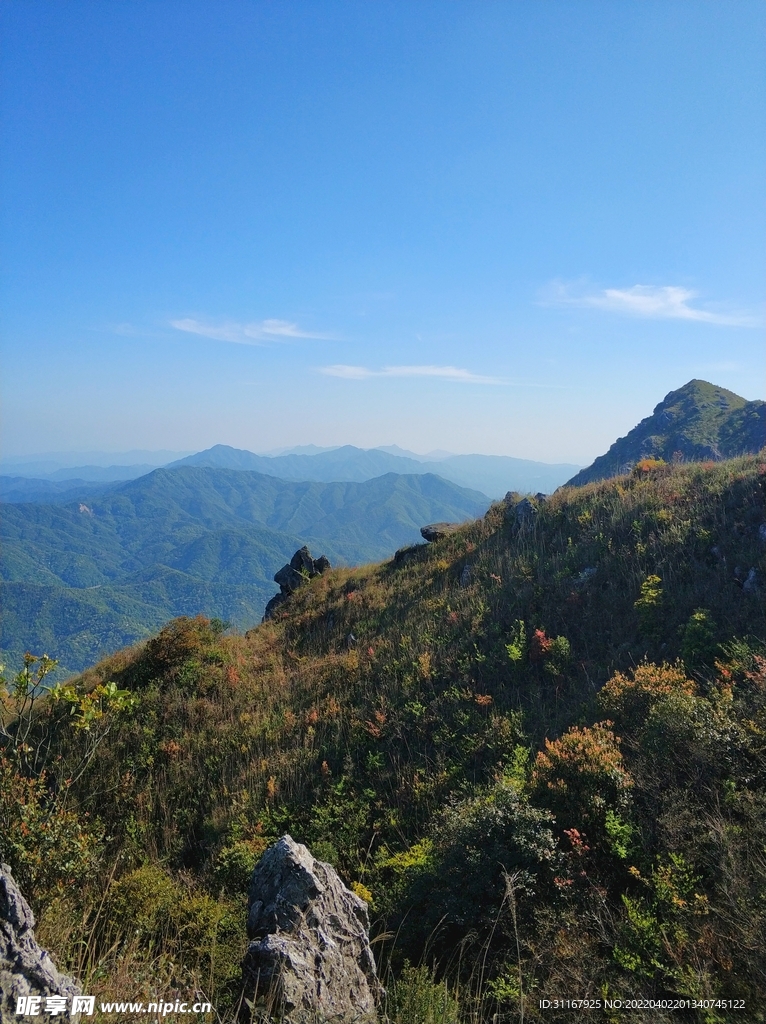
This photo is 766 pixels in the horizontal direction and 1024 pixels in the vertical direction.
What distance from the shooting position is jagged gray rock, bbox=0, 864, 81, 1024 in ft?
8.61

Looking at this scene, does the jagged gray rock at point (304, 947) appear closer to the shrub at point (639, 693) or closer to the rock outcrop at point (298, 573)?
the shrub at point (639, 693)

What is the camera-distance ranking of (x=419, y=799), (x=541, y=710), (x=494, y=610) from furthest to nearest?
(x=494, y=610) < (x=541, y=710) < (x=419, y=799)

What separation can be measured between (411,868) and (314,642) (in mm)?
8948

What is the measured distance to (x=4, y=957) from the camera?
2.79 m

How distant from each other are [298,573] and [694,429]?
201ft

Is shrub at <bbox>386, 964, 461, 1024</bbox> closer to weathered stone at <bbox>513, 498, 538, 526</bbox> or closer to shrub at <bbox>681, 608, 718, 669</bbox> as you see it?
shrub at <bbox>681, 608, 718, 669</bbox>

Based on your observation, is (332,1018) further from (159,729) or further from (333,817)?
(159,729)

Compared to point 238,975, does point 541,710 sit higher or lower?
higher

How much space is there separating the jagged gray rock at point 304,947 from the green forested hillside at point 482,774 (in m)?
0.29

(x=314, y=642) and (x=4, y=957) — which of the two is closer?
(x=4, y=957)

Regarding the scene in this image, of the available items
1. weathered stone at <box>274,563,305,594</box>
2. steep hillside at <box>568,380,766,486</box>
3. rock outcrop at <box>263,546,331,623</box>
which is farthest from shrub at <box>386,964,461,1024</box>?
steep hillside at <box>568,380,766,486</box>

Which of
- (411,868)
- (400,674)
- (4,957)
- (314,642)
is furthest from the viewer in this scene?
(314,642)

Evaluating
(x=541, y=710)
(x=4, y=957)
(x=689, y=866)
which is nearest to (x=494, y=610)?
(x=541, y=710)

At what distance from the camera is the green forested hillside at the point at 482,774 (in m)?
3.92
